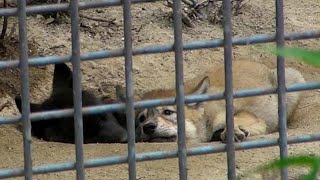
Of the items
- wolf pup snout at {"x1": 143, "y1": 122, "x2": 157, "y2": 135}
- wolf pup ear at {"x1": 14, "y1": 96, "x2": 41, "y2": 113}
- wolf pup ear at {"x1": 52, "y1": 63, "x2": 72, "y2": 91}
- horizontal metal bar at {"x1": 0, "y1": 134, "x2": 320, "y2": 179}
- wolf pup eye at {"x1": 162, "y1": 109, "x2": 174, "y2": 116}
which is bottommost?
horizontal metal bar at {"x1": 0, "y1": 134, "x2": 320, "y2": 179}

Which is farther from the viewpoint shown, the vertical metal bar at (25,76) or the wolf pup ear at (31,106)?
the wolf pup ear at (31,106)

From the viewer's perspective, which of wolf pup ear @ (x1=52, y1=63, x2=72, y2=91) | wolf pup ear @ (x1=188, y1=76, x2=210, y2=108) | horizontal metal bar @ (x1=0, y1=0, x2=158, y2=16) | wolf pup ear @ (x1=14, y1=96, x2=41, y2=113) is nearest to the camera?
horizontal metal bar @ (x1=0, y1=0, x2=158, y2=16)

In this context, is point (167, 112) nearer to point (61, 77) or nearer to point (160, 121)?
point (160, 121)

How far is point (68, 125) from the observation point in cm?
705

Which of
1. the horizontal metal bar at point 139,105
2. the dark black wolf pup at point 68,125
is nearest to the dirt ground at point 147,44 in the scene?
the dark black wolf pup at point 68,125

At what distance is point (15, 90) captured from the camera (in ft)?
25.1

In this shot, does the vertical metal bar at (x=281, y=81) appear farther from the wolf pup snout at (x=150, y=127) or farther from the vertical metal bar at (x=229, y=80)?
the wolf pup snout at (x=150, y=127)

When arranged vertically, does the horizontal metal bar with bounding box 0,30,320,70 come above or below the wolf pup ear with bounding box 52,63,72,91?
below

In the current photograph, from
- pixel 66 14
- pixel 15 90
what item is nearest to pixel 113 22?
pixel 66 14

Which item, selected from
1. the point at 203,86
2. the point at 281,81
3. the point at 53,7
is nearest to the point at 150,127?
the point at 203,86

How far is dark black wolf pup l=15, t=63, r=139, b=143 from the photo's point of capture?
22.9 feet

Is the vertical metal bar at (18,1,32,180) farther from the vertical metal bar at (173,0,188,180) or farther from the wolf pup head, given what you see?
the wolf pup head

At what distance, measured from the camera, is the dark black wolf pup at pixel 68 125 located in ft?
22.9

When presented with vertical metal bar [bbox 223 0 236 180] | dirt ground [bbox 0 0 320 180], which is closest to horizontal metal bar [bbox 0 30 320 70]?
vertical metal bar [bbox 223 0 236 180]
